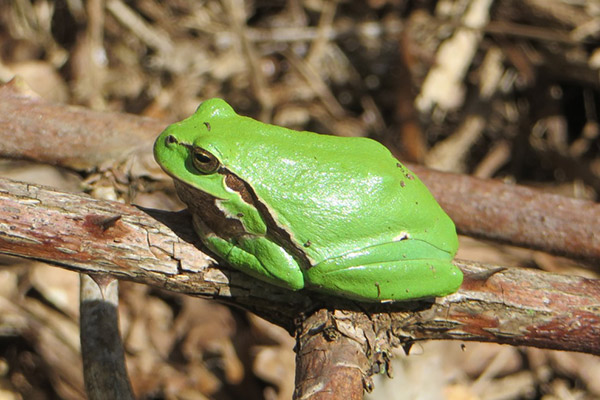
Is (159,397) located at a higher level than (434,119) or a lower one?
lower

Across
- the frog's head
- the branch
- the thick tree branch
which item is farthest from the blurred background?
the frog's head

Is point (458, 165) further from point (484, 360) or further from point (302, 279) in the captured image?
point (302, 279)

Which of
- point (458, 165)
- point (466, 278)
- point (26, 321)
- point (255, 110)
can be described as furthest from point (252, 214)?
point (458, 165)

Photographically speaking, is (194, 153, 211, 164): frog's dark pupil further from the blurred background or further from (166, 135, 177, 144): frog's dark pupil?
the blurred background

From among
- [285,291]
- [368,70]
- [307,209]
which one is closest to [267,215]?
[307,209]

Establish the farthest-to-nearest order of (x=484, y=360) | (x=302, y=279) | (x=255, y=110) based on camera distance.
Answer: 1. (x=255, y=110)
2. (x=484, y=360)
3. (x=302, y=279)

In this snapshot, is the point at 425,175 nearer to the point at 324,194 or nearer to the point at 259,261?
the point at 324,194
